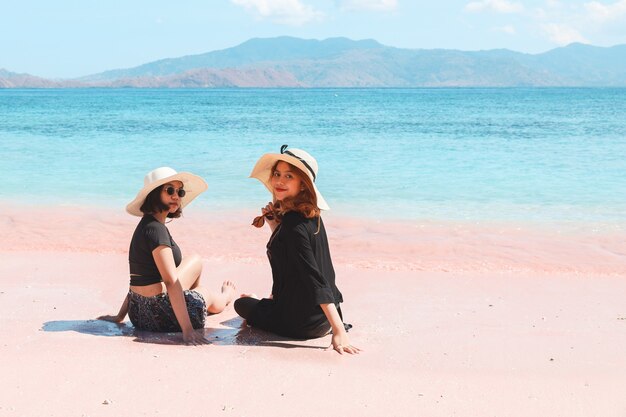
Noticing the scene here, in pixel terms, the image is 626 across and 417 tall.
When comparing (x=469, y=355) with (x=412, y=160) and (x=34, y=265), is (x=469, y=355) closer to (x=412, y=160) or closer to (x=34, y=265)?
(x=34, y=265)

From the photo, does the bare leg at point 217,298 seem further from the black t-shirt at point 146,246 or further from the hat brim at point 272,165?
the hat brim at point 272,165

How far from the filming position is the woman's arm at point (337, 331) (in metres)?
4.18

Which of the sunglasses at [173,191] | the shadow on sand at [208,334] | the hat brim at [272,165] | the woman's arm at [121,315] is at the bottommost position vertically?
the shadow on sand at [208,334]

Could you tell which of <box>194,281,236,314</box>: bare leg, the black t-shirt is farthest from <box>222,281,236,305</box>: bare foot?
the black t-shirt

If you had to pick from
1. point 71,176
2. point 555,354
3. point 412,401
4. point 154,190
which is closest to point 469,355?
point 555,354

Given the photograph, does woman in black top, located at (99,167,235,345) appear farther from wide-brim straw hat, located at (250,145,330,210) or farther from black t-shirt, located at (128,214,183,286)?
wide-brim straw hat, located at (250,145,330,210)

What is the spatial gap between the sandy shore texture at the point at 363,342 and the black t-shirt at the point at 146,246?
38 cm

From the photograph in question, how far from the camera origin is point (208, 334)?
15.2ft

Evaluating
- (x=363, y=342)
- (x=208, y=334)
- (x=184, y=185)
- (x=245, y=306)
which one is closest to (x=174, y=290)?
(x=208, y=334)

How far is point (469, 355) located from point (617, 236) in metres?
5.35

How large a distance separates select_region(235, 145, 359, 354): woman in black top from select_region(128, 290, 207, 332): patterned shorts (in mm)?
440

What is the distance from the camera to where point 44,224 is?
370 inches

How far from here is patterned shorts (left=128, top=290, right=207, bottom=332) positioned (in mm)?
4516

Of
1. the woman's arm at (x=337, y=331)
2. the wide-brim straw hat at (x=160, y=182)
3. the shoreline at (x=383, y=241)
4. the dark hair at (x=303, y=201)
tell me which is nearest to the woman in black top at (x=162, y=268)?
the wide-brim straw hat at (x=160, y=182)
